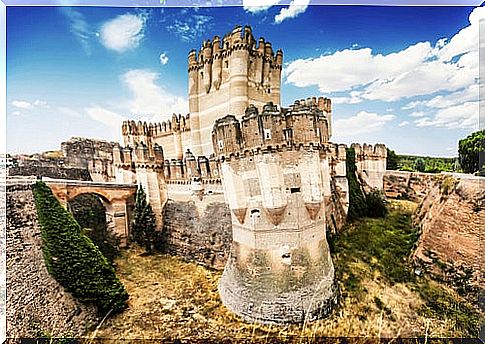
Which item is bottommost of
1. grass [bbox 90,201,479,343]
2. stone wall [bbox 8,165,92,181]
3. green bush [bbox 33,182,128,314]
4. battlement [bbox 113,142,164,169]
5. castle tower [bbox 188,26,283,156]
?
grass [bbox 90,201,479,343]

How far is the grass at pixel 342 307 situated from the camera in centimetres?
282

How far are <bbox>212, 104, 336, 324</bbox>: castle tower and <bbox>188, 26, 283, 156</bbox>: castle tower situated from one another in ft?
7.26

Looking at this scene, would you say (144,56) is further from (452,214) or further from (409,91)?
(452,214)

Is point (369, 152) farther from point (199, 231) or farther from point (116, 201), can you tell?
point (116, 201)

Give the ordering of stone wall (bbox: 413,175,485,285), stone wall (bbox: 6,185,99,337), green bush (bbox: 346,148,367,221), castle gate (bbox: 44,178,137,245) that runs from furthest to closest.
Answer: green bush (bbox: 346,148,367,221), castle gate (bbox: 44,178,137,245), stone wall (bbox: 413,175,485,285), stone wall (bbox: 6,185,99,337)

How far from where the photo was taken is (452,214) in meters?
3.58

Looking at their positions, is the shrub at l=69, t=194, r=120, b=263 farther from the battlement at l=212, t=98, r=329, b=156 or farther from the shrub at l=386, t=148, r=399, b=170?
the shrub at l=386, t=148, r=399, b=170

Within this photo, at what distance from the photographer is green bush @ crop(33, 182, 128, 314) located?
3.22 meters

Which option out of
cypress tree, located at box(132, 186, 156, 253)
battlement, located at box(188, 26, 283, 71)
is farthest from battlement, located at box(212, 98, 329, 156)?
cypress tree, located at box(132, 186, 156, 253)

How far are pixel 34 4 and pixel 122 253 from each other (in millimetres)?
3893

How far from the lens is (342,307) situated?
3.04m

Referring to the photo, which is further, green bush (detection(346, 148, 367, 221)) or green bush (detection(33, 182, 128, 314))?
green bush (detection(346, 148, 367, 221))

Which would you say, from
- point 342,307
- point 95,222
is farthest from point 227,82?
point 342,307

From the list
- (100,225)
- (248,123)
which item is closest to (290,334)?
(248,123)
